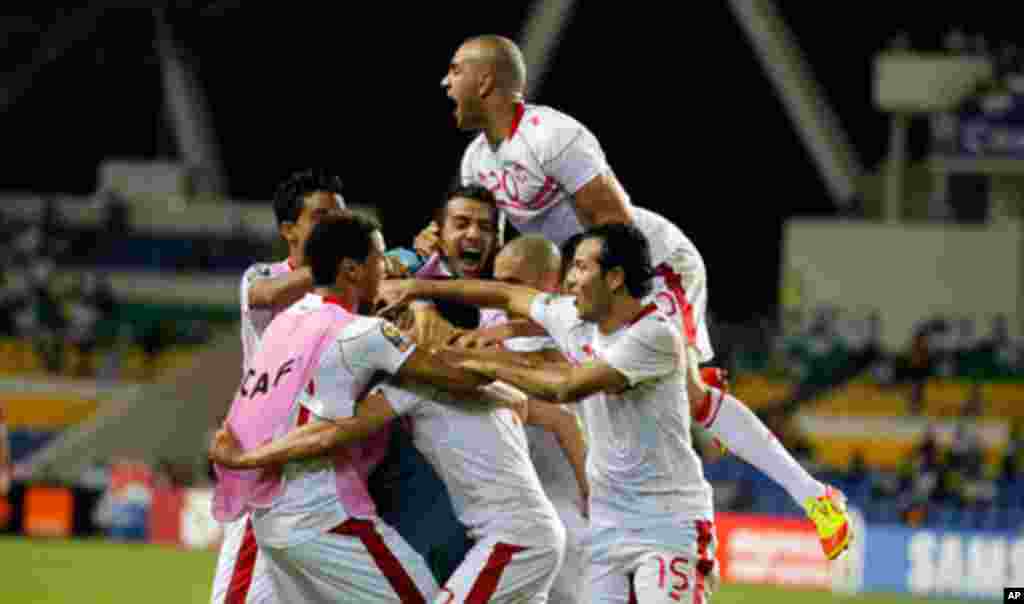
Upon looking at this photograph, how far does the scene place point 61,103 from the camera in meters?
36.2

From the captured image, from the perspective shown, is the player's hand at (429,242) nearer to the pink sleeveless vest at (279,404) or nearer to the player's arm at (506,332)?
the player's arm at (506,332)

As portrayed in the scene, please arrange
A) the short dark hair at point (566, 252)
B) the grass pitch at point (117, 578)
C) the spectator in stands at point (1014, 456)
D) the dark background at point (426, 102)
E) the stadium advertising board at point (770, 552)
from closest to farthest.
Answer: the short dark hair at point (566, 252) < the grass pitch at point (117, 578) < the stadium advertising board at point (770, 552) < the spectator in stands at point (1014, 456) < the dark background at point (426, 102)

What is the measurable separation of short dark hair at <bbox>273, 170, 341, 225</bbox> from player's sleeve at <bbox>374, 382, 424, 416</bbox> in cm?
114

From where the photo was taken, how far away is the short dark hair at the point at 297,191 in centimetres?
848

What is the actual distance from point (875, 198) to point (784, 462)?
2218 centimetres

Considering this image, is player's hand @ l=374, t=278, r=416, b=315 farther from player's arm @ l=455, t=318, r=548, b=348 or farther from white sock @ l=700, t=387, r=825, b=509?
white sock @ l=700, t=387, r=825, b=509

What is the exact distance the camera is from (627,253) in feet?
24.9

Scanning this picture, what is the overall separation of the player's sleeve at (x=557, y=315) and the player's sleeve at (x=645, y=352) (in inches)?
13.4

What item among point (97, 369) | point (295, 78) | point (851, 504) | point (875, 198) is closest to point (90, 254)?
point (97, 369)

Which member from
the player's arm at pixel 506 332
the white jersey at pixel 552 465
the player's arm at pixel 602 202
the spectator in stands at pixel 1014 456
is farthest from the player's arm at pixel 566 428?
the spectator in stands at pixel 1014 456

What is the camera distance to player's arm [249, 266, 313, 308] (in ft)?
27.3

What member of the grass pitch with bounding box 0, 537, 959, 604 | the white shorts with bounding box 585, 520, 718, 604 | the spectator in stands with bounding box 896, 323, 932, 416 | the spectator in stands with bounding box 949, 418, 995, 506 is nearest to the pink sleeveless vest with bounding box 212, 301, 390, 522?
the white shorts with bounding box 585, 520, 718, 604

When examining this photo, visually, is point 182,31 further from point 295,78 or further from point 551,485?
point 551,485

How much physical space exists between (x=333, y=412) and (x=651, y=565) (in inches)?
51.3
